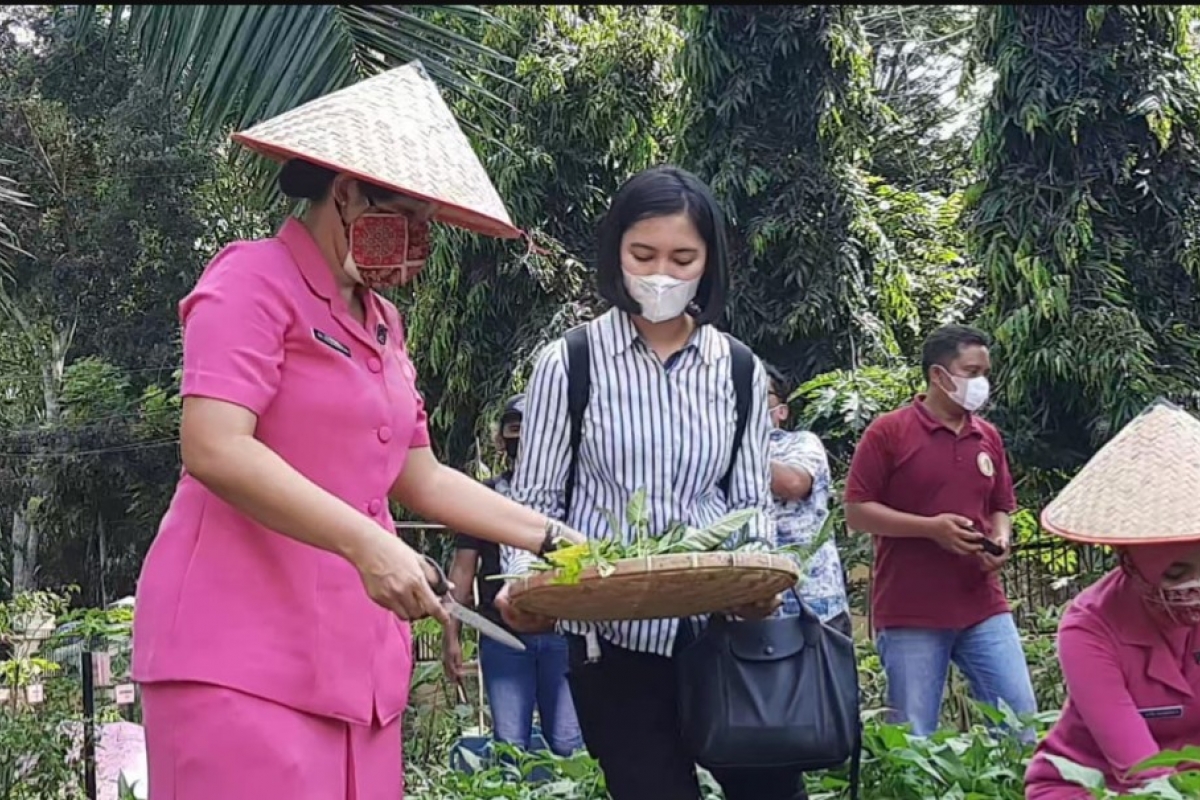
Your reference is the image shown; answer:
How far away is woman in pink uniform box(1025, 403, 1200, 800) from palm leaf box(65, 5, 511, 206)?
2.16m

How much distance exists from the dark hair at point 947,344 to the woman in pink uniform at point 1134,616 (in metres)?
2.29

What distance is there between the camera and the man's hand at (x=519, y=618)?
2.72 meters

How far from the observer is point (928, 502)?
539 cm

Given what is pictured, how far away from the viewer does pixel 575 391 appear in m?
3.00

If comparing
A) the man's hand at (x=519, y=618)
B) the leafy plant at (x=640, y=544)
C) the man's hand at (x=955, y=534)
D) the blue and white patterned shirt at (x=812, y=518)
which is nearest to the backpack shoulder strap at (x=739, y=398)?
the leafy plant at (x=640, y=544)

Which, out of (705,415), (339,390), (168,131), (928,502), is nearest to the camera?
(339,390)

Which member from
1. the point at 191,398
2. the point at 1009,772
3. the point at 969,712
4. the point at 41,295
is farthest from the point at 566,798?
the point at 41,295

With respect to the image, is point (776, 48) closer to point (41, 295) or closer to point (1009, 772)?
point (1009, 772)

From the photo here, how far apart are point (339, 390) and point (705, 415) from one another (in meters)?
0.86

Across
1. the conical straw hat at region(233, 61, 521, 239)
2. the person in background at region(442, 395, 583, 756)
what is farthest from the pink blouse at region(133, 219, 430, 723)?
the person in background at region(442, 395, 583, 756)

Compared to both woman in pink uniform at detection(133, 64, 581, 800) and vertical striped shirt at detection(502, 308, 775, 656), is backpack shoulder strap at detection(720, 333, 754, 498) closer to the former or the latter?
vertical striped shirt at detection(502, 308, 775, 656)

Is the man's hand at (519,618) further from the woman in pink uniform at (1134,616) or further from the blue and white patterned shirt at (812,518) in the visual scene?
the blue and white patterned shirt at (812,518)

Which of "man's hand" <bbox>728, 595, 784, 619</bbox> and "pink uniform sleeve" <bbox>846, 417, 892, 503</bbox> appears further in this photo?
"pink uniform sleeve" <bbox>846, 417, 892, 503</bbox>

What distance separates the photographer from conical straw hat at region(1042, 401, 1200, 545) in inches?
115
